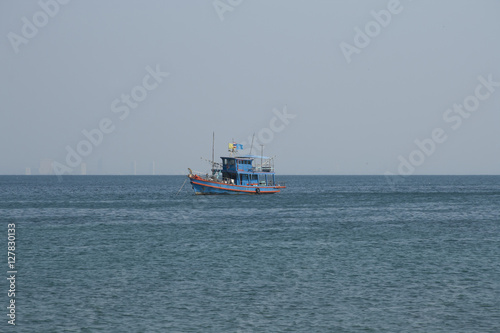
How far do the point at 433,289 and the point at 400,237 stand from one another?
2183cm

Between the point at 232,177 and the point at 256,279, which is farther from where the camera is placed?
the point at 232,177

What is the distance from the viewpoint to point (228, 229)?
56812mm

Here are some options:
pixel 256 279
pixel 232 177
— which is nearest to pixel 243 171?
pixel 232 177

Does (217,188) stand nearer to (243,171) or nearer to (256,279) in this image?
(243,171)

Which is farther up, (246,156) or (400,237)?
(246,156)

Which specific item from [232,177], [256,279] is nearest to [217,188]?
[232,177]

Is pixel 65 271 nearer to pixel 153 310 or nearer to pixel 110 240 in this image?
pixel 153 310

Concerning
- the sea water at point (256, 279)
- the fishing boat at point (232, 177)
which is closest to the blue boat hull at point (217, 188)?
the fishing boat at point (232, 177)

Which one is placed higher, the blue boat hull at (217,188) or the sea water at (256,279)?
the blue boat hull at (217,188)

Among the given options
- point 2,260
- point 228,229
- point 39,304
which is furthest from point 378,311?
point 228,229

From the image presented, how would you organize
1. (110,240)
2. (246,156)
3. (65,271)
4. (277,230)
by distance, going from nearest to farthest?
(65,271)
(110,240)
(277,230)
(246,156)

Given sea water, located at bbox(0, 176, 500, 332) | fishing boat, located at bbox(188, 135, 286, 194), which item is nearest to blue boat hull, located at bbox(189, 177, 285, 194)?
fishing boat, located at bbox(188, 135, 286, 194)

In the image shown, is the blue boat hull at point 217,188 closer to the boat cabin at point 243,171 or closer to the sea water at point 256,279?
the boat cabin at point 243,171

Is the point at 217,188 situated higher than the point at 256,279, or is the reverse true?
the point at 217,188
